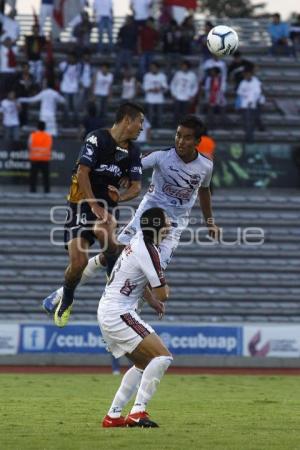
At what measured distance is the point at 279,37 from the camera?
3161 cm

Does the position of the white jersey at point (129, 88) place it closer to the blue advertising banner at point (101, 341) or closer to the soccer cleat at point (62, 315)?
the blue advertising banner at point (101, 341)

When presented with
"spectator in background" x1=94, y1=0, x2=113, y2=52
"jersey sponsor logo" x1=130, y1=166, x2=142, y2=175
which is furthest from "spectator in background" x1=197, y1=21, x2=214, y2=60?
"jersey sponsor logo" x1=130, y1=166, x2=142, y2=175

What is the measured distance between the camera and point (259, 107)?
28797mm

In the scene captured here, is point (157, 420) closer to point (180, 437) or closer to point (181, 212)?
point (180, 437)

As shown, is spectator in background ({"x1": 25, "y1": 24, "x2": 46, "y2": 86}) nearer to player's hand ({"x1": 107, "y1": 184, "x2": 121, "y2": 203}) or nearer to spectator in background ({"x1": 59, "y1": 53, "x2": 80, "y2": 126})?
spectator in background ({"x1": 59, "y1": 53, "x2": 80, "y2": 126})

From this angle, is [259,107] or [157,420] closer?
[157,420]

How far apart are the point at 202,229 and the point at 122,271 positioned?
A: 49.2 feet

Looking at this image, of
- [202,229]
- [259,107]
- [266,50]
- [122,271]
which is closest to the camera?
[122,271]

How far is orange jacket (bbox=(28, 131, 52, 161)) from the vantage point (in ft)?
83.6

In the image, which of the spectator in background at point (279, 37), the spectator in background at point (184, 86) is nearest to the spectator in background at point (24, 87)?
the spectator in background at point (184, 86)

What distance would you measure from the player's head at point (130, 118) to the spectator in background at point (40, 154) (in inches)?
506

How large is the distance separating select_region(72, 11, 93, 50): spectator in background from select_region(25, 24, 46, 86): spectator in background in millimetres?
1277

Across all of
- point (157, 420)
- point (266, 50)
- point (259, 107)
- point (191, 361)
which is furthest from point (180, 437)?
point (266, 50)

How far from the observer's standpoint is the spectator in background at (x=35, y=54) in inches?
1134
